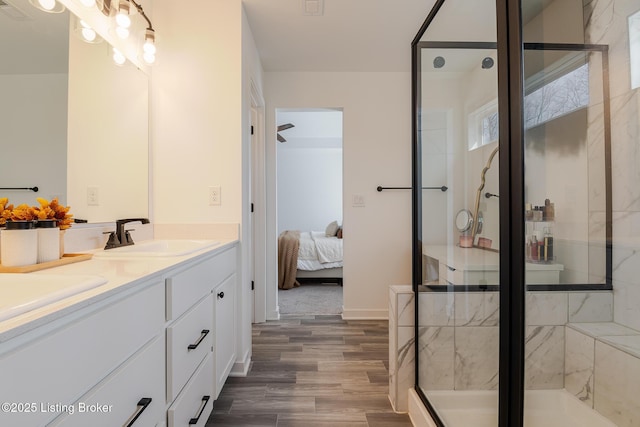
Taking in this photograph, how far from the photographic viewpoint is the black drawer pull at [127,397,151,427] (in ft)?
2.57

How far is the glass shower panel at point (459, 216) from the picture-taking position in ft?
3.36

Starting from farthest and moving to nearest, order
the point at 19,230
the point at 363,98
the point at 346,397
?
the point at 363,98 < the point at 346,397 < the point at 19,230

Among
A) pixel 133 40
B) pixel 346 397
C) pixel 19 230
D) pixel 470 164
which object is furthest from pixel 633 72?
pixel 133 40

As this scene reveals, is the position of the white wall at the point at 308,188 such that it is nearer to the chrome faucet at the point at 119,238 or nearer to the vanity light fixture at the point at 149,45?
the vanity light fixture at the point at 149,45

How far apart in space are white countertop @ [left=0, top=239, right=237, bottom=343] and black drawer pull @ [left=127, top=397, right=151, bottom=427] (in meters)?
0.33

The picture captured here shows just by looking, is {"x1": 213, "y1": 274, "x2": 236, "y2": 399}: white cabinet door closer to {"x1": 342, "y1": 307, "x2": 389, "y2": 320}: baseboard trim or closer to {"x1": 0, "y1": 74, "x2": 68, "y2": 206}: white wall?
{"x1": 0, "y1": 74, "x2": 68, "y2": 206}: white wall

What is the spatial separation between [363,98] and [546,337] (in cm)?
242

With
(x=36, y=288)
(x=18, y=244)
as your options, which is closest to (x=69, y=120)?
(x=18, y=244)

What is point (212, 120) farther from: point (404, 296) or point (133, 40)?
point (404, 296)

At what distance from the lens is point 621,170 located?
1.03 meters

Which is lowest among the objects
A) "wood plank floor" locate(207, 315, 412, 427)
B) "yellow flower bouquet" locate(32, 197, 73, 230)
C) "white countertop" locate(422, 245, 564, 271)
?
"wood plank floor" locate(207, 315, 412, 427)

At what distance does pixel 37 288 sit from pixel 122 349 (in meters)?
0.26

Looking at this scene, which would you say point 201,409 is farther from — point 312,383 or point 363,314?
point 363,314

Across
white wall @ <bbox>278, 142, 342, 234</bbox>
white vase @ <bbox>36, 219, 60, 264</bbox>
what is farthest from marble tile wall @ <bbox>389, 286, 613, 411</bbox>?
white wall @ <bbox>278, 142, 342, 234</bbox>
